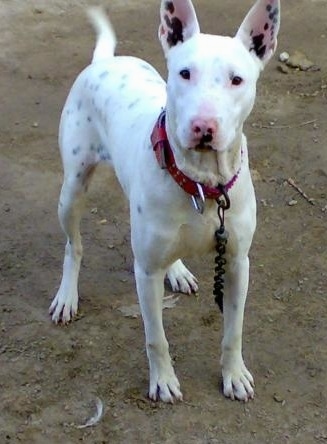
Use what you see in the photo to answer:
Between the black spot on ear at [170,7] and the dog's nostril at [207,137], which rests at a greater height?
the black spot on ear at [170,7]

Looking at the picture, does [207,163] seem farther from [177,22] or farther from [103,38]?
[103,38]

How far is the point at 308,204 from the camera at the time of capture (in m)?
5.39

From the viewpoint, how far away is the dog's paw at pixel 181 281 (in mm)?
4723

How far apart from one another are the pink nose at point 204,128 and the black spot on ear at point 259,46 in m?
0.48

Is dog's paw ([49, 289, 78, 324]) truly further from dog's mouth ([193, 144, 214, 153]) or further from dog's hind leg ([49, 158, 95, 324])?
dog's mouth ([193, 144, 214, 153])

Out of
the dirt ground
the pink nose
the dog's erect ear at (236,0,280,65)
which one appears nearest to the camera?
the pink nose

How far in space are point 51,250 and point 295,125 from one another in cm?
200

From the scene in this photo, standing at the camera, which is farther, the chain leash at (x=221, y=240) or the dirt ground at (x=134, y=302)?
the dirt ground at (x=134, y=302)

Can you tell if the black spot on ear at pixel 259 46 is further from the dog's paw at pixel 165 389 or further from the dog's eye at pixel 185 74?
the dog's paw at pixel 165 389

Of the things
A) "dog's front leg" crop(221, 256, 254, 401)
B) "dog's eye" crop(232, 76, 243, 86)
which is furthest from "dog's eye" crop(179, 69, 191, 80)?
"dog's front leg" crop(221, 256, 254, 401)

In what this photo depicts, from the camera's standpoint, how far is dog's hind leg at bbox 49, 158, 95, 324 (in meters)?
4.49

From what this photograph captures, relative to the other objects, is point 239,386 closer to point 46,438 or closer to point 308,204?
point 46,438

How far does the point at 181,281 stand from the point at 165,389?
791mm

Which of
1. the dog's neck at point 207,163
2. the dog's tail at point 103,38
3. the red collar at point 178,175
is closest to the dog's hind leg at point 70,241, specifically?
the dog's tail at point 103,38
